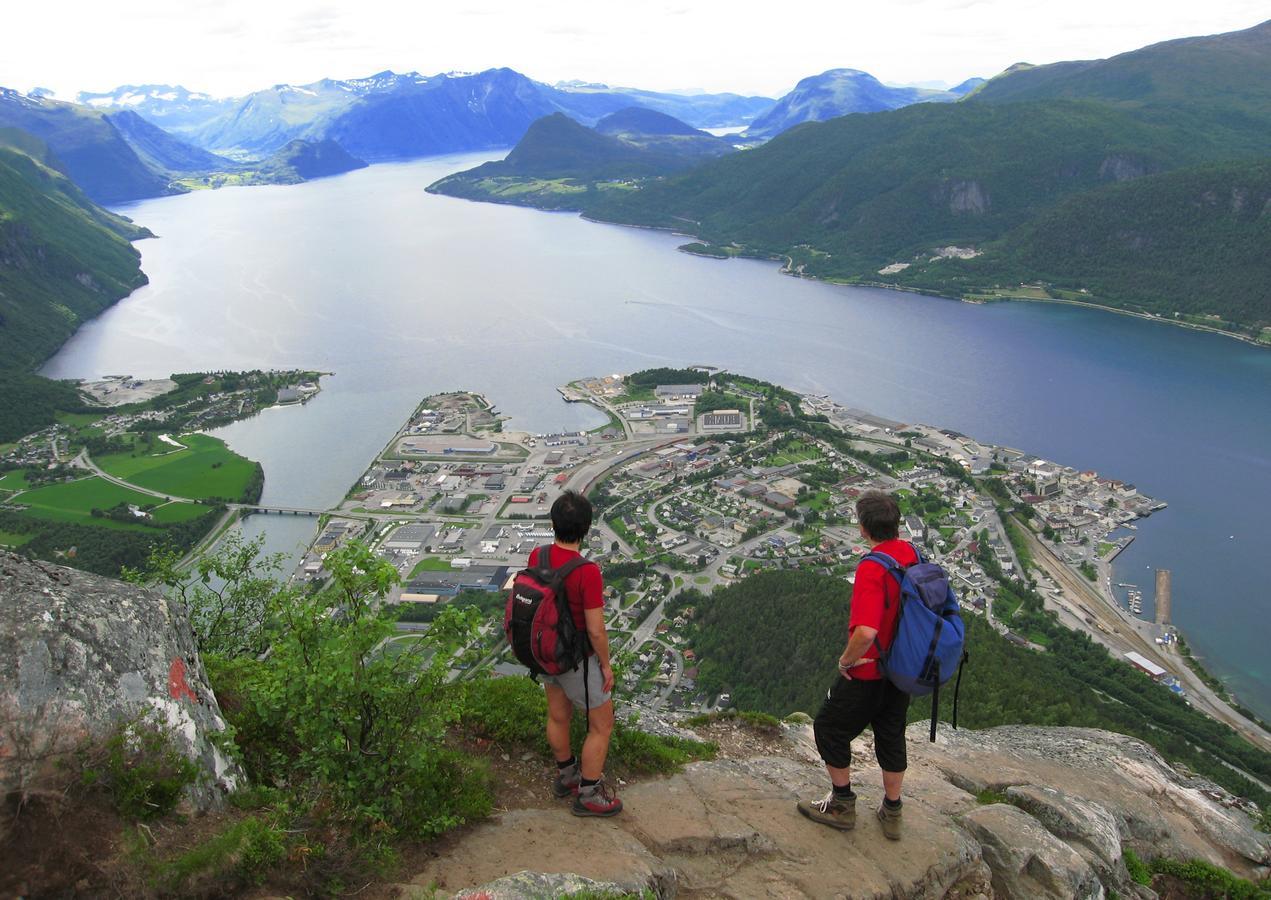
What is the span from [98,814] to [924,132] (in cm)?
11399

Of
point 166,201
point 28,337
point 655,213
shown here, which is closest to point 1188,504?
point 28,337

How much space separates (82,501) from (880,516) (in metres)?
34.5

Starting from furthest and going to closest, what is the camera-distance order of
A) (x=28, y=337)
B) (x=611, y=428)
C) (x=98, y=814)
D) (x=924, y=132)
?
(x=924, y=132)
(x=28, y=337)
(x=611, y=428)
(x=98, y=814)

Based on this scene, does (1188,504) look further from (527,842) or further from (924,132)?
(924,132)

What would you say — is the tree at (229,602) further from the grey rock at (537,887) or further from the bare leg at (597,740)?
the grey rock at (537,887)

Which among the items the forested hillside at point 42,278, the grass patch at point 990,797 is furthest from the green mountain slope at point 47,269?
the grass patch at point 990,797

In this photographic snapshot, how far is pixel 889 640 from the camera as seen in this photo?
3.52 m

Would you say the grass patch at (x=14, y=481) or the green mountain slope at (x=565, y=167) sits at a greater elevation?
the green mountain slope at (x=565, y=167)

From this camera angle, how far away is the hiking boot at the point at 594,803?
147 inches

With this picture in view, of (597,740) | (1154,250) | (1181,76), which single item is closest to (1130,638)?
(597,740)

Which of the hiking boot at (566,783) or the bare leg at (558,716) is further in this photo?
the hiking boot at (566,783)

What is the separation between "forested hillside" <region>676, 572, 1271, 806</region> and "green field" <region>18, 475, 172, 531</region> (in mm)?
20953

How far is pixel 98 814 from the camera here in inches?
107

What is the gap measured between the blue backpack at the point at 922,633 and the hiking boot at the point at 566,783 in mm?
1662
